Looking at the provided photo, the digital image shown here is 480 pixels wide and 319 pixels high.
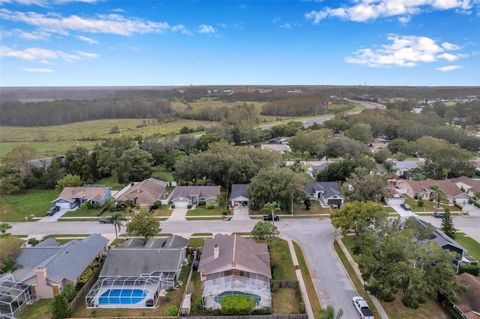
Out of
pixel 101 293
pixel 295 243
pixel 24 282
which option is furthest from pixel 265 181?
pixel 24 282

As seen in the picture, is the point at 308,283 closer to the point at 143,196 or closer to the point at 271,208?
the point at 271,208

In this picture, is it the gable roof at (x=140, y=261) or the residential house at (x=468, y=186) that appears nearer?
the gable roof at (x=140, y=261)

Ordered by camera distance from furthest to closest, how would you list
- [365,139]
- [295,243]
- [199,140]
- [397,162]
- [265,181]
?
[365,139] < [199,140] < [397,162] < [265,181] < [295,243]

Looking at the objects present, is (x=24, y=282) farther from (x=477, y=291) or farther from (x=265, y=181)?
(x=477, y=291)

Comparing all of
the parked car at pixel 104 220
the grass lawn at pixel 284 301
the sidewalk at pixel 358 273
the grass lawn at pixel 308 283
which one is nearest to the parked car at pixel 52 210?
the parked car at pixel 104 220

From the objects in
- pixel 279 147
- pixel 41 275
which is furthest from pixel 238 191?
pixel 279 147

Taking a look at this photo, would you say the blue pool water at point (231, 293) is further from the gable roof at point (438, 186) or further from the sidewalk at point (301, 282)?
the gable roof at point (438, 186)

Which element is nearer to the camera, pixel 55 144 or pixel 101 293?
pixel 101 293
